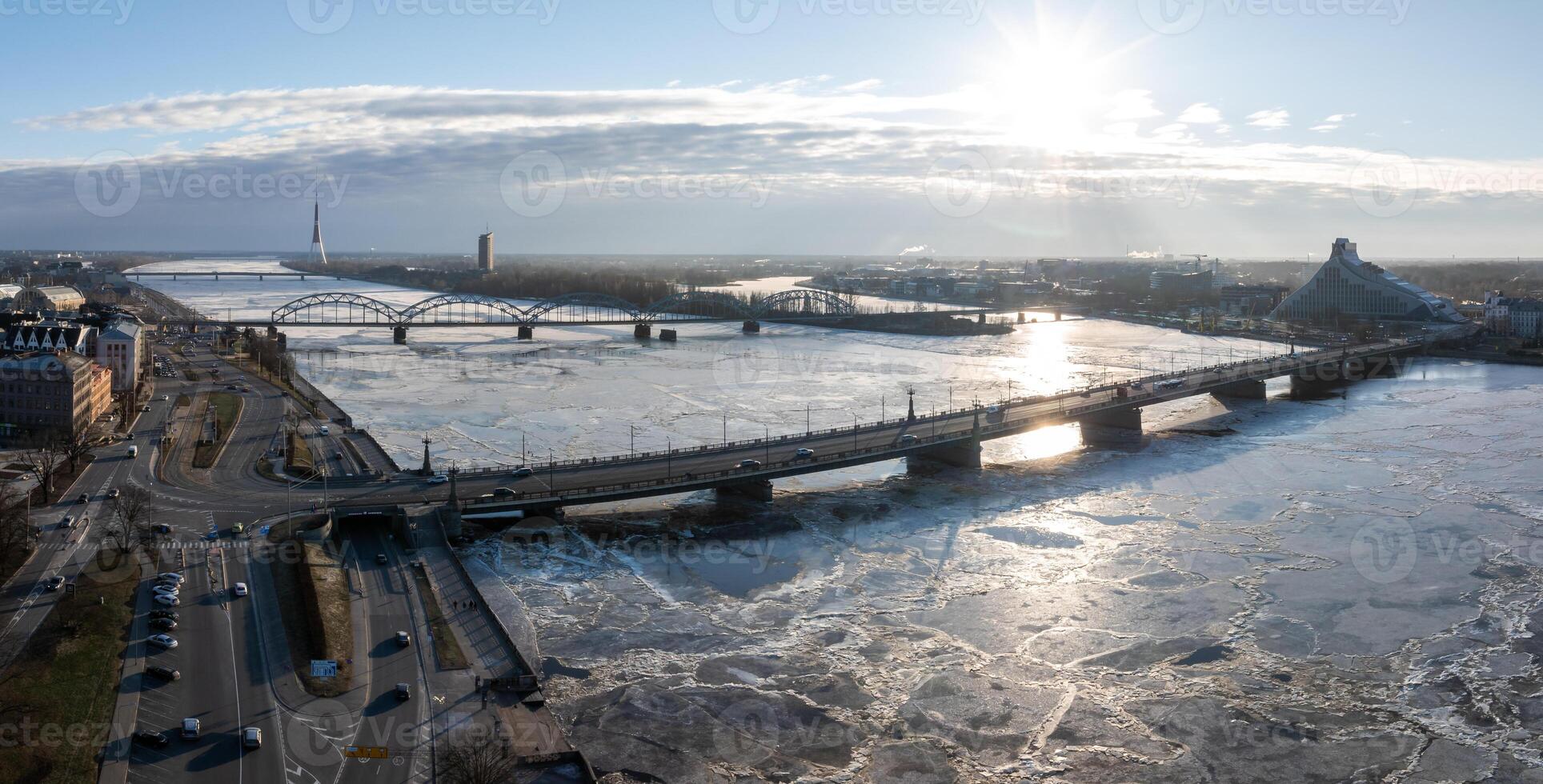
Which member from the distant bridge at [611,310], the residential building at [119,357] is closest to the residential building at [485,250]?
the distant bridge at [611,310]

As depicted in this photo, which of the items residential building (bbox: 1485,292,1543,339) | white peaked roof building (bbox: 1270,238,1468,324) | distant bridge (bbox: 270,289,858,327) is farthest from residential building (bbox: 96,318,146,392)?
white peaked roof building (bbox: 1270,238,1468,324)

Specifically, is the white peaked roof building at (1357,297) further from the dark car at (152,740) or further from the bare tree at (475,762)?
the dark car at (152,740)

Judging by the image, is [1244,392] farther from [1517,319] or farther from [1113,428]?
[1517,319]

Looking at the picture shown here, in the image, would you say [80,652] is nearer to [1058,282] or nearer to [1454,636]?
[1454,636]

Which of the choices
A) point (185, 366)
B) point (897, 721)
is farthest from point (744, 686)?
point (185, 366)

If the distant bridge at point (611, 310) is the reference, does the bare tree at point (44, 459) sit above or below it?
below

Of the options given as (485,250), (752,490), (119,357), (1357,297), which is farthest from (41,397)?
(485,250)
